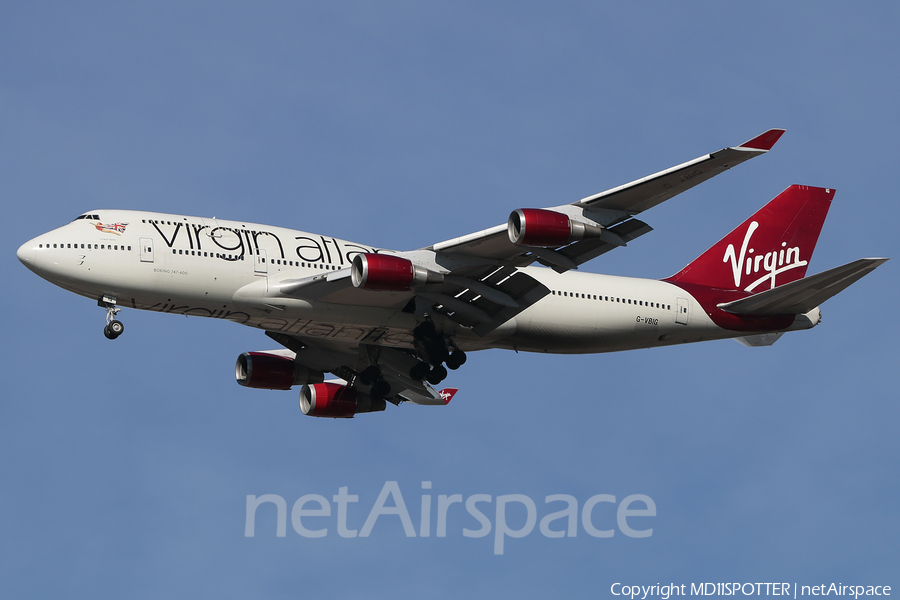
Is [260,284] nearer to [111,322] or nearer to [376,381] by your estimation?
[111,322]

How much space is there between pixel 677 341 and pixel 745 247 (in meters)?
5.49

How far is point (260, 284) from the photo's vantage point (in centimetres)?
3503

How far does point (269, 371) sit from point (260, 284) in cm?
818

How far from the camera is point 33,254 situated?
33.8m

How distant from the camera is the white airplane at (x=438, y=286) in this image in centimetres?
3388

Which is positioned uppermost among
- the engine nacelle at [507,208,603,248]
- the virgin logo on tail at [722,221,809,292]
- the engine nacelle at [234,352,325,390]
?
the virgin logo on tail at [722,221,809,292]

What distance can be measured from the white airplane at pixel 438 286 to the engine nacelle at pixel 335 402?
5 cm

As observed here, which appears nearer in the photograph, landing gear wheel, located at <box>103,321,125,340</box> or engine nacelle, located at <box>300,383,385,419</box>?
landing gear wheel, located at <box>103,321,125,340</box>

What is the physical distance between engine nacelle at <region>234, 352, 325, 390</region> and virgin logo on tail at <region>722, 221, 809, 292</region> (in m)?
17.2

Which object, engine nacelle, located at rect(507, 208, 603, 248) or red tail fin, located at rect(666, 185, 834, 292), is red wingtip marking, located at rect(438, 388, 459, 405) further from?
engine nacelle, located at rect(507, 208, 603, 248)

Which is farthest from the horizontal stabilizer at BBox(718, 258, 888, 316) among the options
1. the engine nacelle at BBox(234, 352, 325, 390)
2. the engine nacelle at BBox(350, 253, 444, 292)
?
the engine nacelle at BBox(234, 352, 325, 390)

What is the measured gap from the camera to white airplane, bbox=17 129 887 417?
3388 cm

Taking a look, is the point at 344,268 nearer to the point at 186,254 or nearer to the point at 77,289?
the point at 186,254

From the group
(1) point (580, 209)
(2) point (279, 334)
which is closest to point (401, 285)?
(1) point (580, 209)
